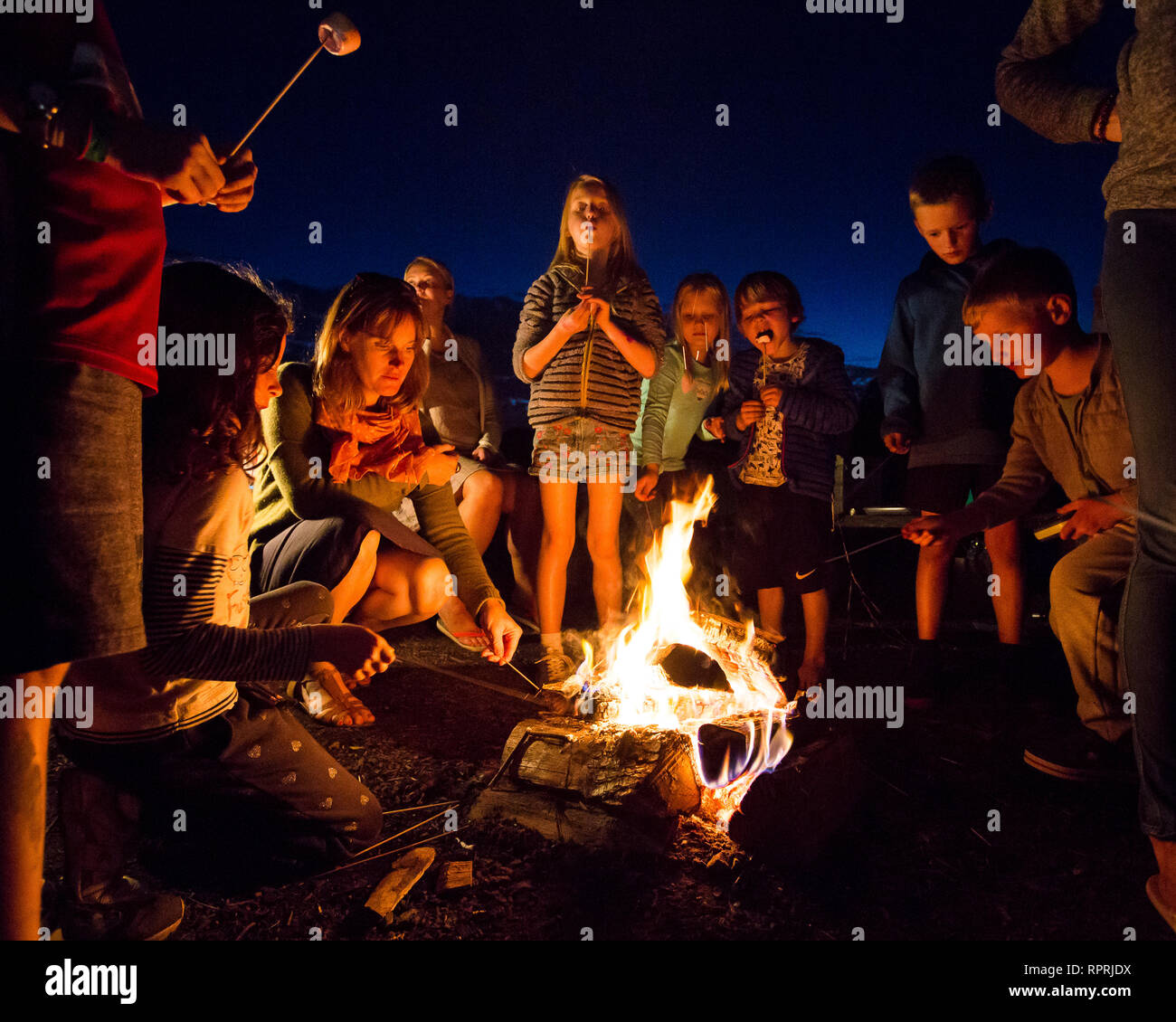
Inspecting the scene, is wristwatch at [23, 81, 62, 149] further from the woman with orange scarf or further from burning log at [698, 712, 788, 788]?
burning log at [698, 712, 788, 788]

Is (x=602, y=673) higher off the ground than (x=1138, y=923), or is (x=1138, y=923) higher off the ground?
(x=602, y=673)

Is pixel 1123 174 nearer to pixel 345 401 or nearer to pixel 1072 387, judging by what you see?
pixel 1072 387

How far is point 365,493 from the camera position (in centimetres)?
362

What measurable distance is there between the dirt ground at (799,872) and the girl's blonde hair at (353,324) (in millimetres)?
1650

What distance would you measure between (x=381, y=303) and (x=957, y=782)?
10.7 feet

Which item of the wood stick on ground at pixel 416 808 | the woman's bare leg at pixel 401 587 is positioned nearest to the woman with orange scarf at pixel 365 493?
the woman's bare leg at pixel 401 587

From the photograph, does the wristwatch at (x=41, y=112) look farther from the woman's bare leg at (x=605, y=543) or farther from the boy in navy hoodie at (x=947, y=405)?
the boy in navy hoodie at (x=947, y=405)

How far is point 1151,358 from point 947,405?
8.04 feet

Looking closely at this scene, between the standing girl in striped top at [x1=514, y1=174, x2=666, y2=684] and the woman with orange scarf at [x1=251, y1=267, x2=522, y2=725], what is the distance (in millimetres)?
934

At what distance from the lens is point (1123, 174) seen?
196 centimetres

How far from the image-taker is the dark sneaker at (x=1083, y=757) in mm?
2975

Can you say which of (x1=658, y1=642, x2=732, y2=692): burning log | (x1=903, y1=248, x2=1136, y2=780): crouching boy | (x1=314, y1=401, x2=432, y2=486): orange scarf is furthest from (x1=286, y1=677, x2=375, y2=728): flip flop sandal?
(x1=903, y1=248, x2=1136, y2=780): crouching boy

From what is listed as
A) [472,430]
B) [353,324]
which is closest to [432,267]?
[472,430]
